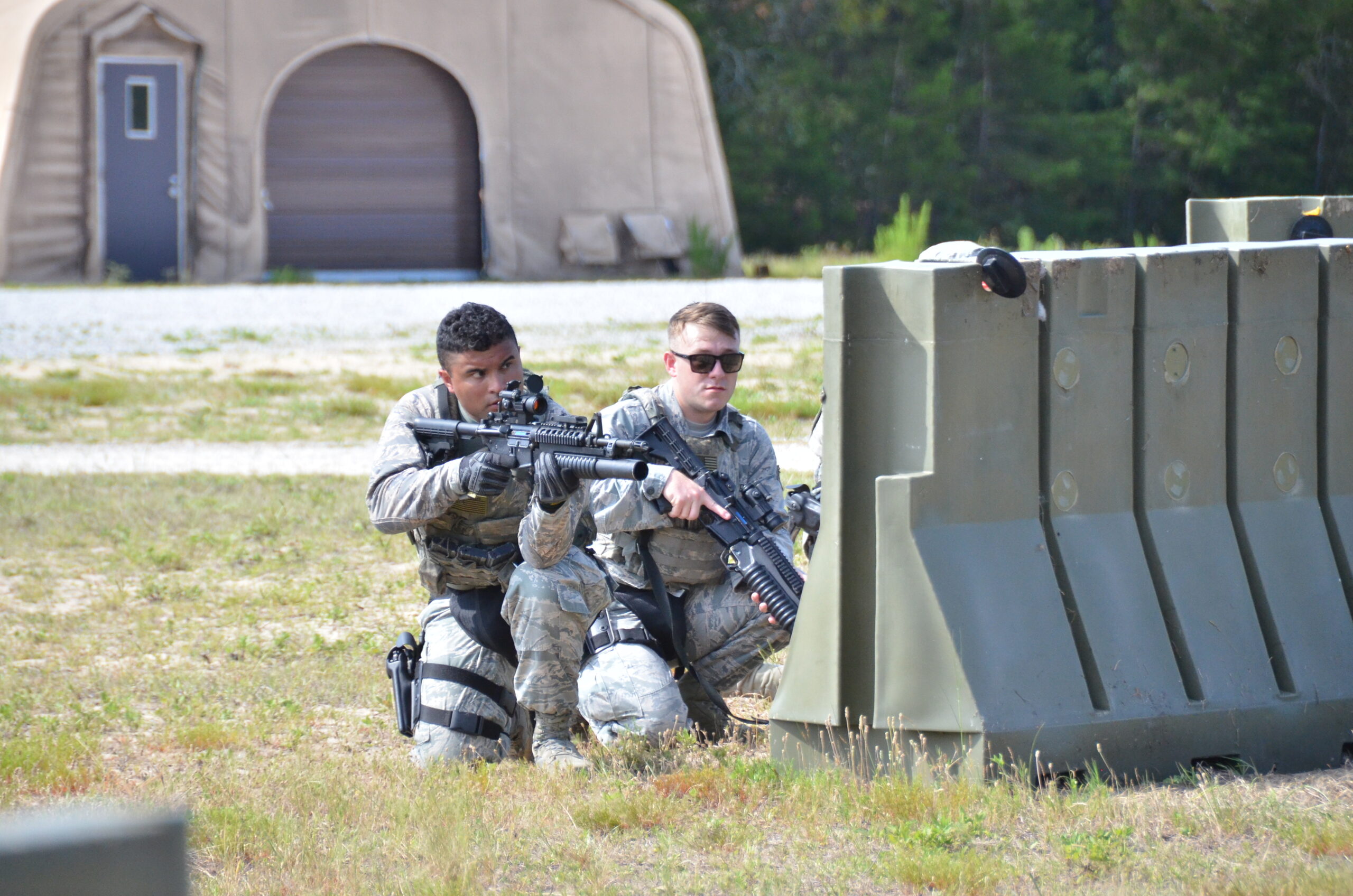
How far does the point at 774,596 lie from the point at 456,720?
1024 millimetres

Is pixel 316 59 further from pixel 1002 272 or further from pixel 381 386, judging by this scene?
pixel 1002 272

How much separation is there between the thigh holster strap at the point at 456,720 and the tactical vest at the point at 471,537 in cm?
42

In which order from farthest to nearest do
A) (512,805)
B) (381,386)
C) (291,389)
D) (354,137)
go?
1. (354,137)
2. (291,389)
3. (381,386)
4. (512,805)

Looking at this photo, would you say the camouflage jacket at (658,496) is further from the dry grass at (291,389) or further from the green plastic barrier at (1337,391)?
the dry grass at (291,389)

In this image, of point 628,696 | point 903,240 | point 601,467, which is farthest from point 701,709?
point 903,240

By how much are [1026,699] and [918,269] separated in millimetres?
1118

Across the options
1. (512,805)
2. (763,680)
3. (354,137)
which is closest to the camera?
(512,805)

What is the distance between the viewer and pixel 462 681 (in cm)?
474

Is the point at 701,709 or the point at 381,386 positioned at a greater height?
the point at 381,386

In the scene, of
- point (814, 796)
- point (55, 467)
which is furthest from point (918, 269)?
point (55, 467)

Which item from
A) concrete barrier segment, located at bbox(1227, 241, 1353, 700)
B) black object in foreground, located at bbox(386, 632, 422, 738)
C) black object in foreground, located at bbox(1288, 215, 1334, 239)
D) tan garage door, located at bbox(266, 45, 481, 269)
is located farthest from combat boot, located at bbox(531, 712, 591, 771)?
tan garage door, located at bbox(266, 45, 481, 269)

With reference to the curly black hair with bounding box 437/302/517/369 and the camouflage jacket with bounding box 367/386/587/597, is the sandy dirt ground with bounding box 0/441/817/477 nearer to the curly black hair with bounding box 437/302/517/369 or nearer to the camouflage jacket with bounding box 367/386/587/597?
the camouflage jacket with bounding box 367/386/587/597

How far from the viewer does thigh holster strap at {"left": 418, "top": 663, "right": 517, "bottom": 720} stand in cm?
472

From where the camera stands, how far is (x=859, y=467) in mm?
4094
